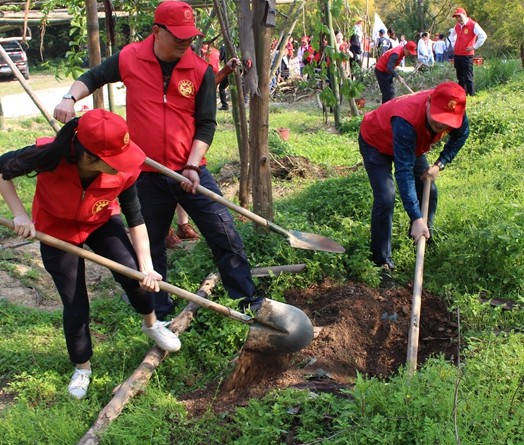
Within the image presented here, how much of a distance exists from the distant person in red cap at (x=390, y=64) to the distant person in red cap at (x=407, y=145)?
5878mm

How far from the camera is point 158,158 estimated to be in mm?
3945

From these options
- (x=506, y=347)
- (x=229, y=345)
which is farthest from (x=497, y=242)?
(x=229, y=345)

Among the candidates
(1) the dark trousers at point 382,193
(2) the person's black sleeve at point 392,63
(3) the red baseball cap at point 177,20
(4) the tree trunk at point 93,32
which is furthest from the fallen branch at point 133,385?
(2) the person's black sleeve at point 392,63

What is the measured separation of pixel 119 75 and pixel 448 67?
583 inches

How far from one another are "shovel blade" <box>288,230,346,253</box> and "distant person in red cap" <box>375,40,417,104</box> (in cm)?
627

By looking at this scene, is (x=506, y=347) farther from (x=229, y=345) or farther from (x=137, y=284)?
(x=137, y=284)

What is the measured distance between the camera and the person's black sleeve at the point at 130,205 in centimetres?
329

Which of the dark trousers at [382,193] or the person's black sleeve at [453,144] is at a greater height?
the person's black sleeve at [453,144]

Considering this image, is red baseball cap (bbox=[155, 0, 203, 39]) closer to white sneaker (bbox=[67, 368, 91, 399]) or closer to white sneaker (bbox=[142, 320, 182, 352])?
white sneaker (bbox=[142, 320, 182, 352])

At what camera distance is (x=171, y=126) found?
3.90 meters

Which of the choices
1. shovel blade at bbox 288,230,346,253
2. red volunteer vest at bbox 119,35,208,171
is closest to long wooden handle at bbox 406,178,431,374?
shovel blade at bbox 288,230,346,253

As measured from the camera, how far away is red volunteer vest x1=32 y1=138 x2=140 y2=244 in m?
3.06

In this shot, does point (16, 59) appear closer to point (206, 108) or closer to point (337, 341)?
point (206, 108)

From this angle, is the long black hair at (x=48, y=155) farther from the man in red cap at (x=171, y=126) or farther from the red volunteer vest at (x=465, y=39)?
the red volunteer vest at (x=465, y=39)
